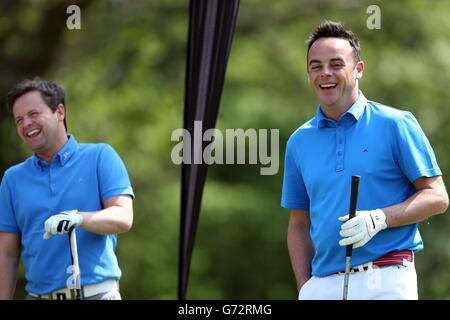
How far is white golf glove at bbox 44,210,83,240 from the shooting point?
4.39 m

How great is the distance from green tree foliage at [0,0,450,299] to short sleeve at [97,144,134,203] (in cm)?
655

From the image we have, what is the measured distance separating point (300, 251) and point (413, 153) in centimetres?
77

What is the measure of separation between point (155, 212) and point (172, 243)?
71 centimetres

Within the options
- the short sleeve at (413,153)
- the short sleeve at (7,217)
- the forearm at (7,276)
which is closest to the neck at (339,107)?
the short sleeve at (413,153)

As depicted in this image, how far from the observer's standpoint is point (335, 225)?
409 cm

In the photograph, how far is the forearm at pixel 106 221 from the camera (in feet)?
14.7

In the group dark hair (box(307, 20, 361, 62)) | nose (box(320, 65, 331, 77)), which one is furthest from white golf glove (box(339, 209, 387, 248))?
dark hair (box(307, 20, 361, 62))

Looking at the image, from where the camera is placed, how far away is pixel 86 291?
4555 millimetres

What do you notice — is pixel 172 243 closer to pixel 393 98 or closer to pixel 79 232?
pixel 393 98

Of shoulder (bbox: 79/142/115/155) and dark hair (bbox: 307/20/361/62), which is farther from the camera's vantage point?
shoulder (bbox: 79/142/115/155)

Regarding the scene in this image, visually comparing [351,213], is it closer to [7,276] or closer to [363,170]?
[363,170]

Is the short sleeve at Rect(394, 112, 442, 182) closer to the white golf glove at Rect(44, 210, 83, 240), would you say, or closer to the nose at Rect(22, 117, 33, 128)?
the white golf glove at Rect(44, 210, 83, 240)

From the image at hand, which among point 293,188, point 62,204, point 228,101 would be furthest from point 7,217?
point 228,101

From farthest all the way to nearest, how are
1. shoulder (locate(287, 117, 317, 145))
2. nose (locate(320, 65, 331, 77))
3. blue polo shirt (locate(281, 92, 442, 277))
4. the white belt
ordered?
1. the white belt
2. shoulder (locate(287, 117, 317, 145))
3. nose (locate(320, 65, 331, 77))
4. blue polo shirt (locate(281, 92, 442, 277))
